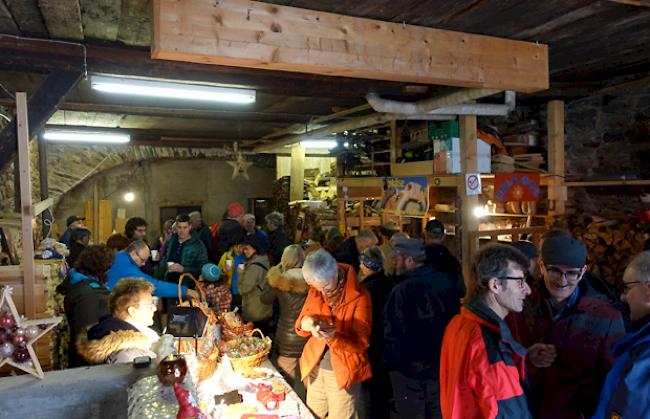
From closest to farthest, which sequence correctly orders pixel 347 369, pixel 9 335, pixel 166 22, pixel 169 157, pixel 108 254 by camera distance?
1. pixel 9 335
2. pixel 166 22
3. pixel 347 369
4. pixel 108 254
5. pixel 169 157

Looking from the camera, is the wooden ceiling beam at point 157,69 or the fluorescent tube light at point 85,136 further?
the fluorescent tube light at point 85,136

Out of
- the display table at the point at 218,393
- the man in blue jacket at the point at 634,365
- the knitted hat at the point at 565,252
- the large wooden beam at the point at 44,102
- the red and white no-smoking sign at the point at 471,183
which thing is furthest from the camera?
the red and white no-smoking sign at the point at 471,183

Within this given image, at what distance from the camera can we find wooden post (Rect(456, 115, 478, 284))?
655cm

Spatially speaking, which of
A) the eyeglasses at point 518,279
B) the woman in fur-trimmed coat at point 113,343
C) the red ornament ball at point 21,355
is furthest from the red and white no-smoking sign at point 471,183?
the red ornament ball at point 21,355

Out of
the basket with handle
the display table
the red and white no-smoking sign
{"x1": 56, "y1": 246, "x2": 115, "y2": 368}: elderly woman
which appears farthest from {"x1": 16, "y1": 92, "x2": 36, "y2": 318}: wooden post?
the red and white no-smoking sign

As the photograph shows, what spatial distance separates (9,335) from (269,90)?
355 centimetres

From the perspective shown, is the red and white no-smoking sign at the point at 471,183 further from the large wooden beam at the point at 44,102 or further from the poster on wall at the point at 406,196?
the large wooden beam at the point at 44,102

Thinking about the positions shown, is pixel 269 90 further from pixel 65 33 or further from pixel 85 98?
pixel 85 98

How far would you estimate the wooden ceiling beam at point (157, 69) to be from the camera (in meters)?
3.92

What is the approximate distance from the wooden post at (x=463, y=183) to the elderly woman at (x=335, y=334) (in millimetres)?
3141

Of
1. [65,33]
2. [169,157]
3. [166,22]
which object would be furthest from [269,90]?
[169,157]

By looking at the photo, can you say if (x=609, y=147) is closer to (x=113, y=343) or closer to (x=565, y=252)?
(x=565, y=252)

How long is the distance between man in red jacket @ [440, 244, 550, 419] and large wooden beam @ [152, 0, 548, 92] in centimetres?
170

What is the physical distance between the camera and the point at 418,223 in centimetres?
829
